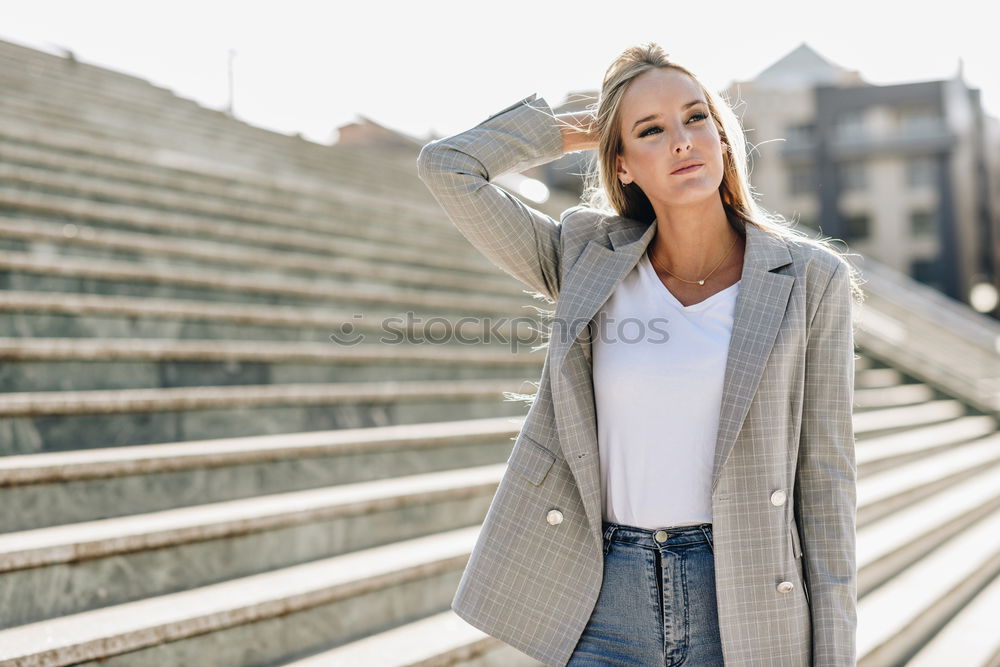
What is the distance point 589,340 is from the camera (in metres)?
1.94

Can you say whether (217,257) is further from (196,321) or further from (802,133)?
(802,133)

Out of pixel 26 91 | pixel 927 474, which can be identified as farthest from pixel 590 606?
pixel 26 91

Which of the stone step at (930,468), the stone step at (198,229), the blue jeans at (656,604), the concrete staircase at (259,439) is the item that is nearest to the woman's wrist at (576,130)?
the blue jeans at (656,604)

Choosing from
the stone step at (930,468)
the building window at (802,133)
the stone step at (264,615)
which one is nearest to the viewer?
the stone step at (264,615)

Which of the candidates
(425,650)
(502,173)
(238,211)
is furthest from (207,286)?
(502,173)

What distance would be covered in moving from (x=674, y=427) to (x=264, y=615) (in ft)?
5.30

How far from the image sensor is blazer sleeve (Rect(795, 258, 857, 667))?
5.69 ft

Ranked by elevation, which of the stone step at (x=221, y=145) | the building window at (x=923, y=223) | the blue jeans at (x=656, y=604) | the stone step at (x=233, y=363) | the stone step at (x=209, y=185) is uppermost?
the building window at (x=923, y=223)

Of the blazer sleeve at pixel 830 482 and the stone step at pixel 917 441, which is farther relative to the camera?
the stone step at pixel 917 441

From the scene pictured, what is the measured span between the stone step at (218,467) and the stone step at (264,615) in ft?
1.39

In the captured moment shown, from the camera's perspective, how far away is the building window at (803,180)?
137 feet

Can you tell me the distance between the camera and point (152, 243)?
482 cm

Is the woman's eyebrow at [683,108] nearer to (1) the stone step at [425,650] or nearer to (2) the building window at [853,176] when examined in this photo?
(1) the stone step at [425,650]

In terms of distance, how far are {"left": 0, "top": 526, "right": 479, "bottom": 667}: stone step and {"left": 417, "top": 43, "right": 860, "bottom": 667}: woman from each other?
1.12 m
